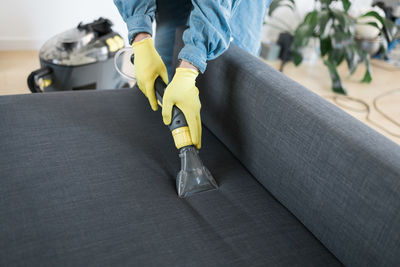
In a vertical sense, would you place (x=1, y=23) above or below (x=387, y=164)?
below

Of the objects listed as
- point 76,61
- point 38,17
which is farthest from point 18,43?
point 76,61

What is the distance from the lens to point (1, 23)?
2279mm

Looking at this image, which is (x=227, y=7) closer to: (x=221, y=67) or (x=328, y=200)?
(x=221, y=67)

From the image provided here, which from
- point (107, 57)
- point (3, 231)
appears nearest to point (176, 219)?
point (3, 231)

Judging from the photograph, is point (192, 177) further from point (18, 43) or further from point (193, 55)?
point (18, 43)

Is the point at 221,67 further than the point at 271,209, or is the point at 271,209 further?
the point at 221,67

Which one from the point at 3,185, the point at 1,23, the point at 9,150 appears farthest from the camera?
the point at 1,23

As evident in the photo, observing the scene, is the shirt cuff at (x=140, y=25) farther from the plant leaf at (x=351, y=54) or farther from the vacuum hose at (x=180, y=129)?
the plant leaf at (x=351, y=54)

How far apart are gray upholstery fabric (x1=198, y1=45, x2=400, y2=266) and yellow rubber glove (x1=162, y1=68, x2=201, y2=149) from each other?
0.49 ft

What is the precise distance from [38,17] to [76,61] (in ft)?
3.29

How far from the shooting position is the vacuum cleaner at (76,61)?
62.9 inches

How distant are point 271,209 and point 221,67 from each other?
0.46 meters

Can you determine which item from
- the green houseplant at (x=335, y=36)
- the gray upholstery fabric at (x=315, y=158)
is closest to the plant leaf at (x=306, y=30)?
the green houseplant at (x=335, y=36)

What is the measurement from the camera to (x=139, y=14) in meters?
1.05
